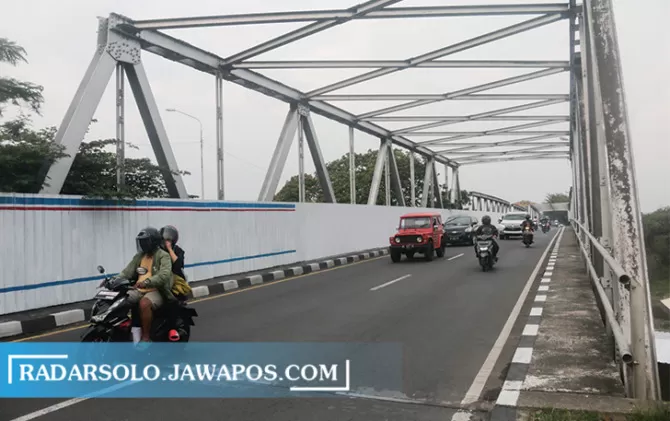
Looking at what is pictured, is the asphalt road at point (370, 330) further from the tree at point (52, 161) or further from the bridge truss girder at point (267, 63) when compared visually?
the bridge truss girder at point (267, 63)

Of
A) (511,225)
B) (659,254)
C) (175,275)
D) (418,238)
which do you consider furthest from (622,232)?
(511,225)

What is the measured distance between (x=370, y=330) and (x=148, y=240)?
3.18 meters

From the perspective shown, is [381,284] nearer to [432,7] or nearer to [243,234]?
[243,234]

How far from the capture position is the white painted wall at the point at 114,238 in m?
8.61

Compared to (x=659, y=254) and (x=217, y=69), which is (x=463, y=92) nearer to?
(x=217, y=69)

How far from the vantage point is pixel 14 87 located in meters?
9.81

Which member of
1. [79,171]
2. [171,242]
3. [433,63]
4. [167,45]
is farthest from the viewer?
[433,63]

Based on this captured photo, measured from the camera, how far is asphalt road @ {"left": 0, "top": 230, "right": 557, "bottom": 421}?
4297 mm

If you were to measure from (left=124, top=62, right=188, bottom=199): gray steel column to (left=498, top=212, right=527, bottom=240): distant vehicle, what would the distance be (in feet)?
72.5

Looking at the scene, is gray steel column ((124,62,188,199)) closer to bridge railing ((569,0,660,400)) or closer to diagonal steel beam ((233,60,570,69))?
diagonal steel beam ((233,60,570,69))

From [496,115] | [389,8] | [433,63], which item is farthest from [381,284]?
[496,115]

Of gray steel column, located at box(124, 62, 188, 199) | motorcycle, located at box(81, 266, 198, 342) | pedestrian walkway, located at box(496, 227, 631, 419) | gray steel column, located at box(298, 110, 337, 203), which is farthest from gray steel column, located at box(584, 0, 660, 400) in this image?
gray steel column, located at box(298, 110, 337, 203)

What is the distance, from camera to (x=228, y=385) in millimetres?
4988

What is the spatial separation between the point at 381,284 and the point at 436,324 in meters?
4.60
